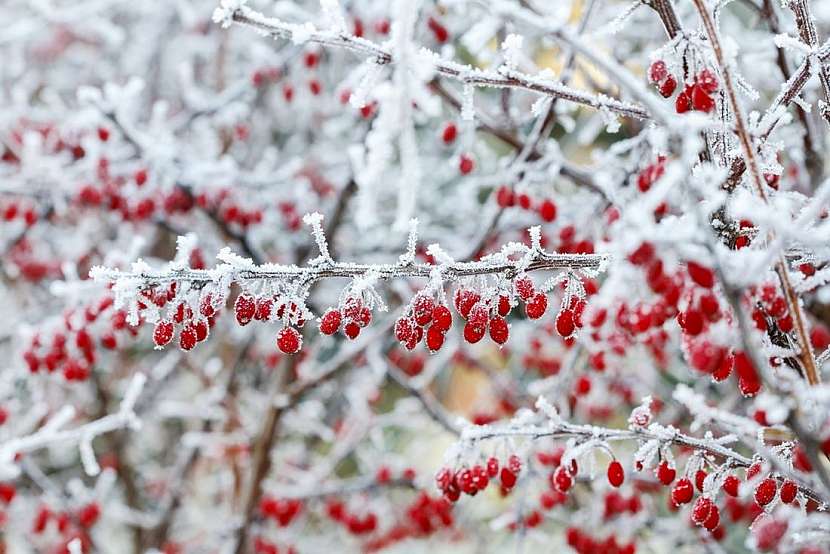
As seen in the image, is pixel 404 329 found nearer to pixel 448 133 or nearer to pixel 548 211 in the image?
pixel 548 211

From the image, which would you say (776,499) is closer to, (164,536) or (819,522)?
(819,522)

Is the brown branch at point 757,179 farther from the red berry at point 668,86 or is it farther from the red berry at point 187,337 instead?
the red berry at point 187,337

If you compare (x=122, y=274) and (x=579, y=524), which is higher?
(x=122, y=274)

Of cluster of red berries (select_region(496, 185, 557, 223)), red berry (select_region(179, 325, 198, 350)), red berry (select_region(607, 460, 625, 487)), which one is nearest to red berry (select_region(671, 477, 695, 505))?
red berry (select_region(607, 460, 625, 487))

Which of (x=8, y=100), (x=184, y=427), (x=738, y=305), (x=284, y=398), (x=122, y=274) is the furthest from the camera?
(x=184, y=427)

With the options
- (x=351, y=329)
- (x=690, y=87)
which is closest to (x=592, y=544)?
(x=351, y=329)

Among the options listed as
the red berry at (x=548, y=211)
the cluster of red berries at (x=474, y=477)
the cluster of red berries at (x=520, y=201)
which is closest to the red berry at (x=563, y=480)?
the cluster of red berries at (x=474, y=477)

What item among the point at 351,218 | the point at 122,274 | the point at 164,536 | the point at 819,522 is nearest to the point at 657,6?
the point at 819,522
